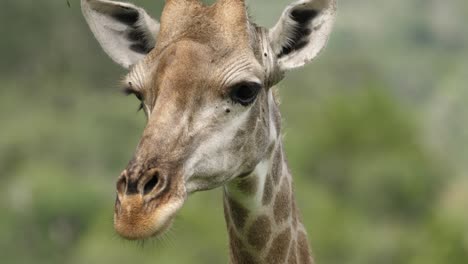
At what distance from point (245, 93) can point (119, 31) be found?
1709 mm

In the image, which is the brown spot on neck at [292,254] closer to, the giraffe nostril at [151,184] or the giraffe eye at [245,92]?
the giraffe eye at [245,92]

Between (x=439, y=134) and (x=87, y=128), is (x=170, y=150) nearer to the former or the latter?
(x=87, y=128)

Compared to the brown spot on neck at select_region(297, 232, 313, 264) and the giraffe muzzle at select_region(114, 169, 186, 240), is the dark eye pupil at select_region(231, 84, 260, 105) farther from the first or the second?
the brown spot on neck at select_region(297, 232, 313, 264)

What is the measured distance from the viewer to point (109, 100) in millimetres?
90125

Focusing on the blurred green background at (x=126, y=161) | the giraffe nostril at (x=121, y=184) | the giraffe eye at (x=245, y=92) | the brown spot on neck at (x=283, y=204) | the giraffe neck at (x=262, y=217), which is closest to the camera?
the giraffe nostril at (x=121, y=184)

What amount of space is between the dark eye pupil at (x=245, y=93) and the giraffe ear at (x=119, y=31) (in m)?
1.41

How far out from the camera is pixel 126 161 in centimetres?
7775

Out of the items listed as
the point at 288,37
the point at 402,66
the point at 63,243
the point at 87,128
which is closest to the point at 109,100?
the point at 87,128

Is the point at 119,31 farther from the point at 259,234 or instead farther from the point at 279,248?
the point at 279,248

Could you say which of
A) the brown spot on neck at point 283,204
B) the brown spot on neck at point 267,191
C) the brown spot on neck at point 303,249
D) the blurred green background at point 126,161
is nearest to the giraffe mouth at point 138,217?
the brown spot on neck at point 267,191

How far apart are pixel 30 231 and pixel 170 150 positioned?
5709cm

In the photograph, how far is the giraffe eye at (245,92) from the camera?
1192cm

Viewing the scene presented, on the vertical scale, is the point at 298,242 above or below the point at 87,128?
above

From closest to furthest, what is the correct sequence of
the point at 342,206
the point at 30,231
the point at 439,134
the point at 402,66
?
the point at 30,231
the point at 342,206
the point at 439,134
the point at 402,66
